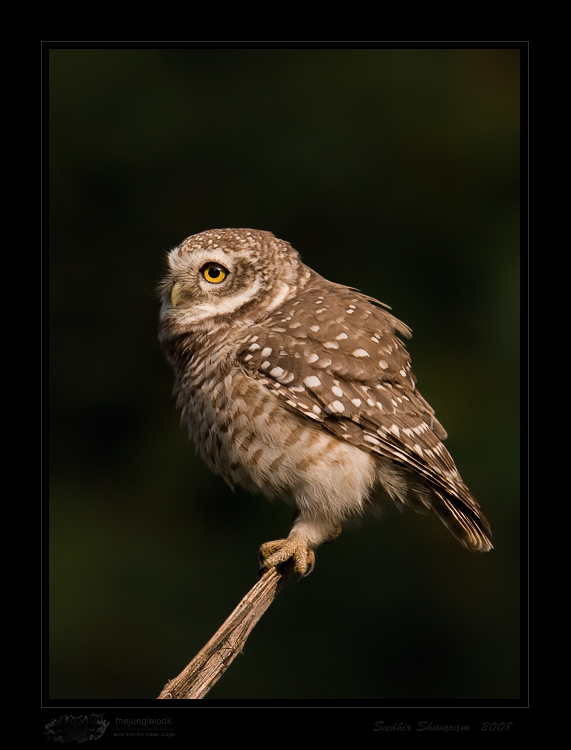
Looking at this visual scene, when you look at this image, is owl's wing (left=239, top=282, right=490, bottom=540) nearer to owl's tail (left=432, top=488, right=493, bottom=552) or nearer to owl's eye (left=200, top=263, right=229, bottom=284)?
owl's tail (left=432, top=488, right=493, bottom=552)

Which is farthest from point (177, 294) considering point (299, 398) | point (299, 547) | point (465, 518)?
point (465, 518)

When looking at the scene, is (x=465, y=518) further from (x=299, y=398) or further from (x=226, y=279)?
(x=226, y=279)

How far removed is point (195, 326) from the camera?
10.2ft

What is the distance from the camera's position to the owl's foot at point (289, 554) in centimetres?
281

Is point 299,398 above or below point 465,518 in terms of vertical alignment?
above

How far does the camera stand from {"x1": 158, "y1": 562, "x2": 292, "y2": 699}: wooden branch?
230cm

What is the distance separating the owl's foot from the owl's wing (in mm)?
400

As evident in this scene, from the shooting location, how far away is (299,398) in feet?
9.11

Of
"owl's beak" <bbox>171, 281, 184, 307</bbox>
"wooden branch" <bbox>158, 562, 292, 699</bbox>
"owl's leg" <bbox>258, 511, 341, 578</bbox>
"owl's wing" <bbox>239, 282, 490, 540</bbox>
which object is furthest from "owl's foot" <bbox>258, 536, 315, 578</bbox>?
"owl's beak" <bbox>171, 281, 184, 307</bbox>

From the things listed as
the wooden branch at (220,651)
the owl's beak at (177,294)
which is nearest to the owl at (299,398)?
the owl's beak at (177,294)

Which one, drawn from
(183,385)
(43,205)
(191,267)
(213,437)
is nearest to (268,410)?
(213,437)

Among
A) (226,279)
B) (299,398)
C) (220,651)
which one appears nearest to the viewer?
(220,651)

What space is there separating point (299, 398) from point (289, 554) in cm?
52

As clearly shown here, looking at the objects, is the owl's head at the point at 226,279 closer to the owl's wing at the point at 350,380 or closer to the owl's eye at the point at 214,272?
the owl's eye at the point at 214,272
